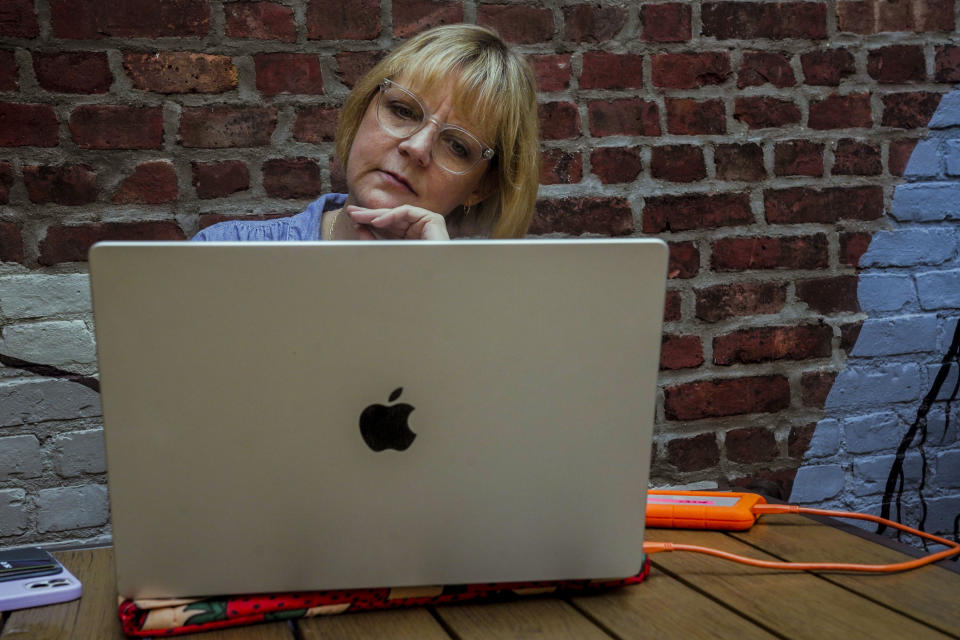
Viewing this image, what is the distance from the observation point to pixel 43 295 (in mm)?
1359

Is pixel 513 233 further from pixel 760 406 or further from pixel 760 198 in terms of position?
pixel 760 406

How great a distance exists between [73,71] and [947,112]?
5.45 ft

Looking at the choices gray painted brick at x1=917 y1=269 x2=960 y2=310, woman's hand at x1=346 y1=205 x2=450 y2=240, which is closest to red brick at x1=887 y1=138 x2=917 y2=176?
gray painted brick at x1=917 y1=269 x2=960 y2=310

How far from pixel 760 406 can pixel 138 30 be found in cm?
134

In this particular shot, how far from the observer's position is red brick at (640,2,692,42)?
162cm

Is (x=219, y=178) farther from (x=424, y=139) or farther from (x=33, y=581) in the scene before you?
(x=33, y=581)

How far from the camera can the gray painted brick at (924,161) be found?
177 centimetres

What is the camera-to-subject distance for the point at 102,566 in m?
0.86

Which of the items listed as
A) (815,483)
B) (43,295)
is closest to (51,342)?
(43,295)

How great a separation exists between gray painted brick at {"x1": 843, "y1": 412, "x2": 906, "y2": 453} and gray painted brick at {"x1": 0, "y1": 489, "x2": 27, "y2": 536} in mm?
1564

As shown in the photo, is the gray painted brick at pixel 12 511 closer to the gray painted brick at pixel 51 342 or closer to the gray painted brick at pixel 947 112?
the gray painted brick at pixel 51 342

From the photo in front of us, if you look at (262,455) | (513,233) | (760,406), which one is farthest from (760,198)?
(262,455)

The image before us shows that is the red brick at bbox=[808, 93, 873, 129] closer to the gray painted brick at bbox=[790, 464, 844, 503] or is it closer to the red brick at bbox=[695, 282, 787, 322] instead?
the red brick at bbox=[695, 282, 787, 322]

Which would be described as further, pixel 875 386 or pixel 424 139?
pixel 875 386
